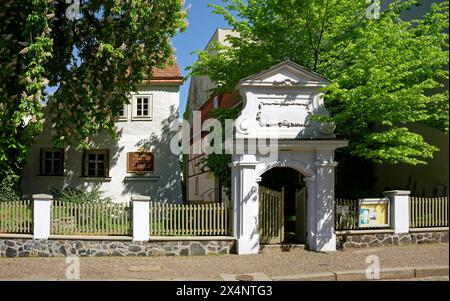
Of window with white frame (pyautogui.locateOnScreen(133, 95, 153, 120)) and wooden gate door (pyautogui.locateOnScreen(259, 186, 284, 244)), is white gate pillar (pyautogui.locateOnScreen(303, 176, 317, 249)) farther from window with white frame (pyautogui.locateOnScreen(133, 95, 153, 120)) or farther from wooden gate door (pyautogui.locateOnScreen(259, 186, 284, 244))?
window with white frame (pyautogui.locateOnScreen(133, 95, 153, 120))

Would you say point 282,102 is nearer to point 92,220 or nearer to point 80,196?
point 92,220

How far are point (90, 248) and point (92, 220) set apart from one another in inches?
31.5

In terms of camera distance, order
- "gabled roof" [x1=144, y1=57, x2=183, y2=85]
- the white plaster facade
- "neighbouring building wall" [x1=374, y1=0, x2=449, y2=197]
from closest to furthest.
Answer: "neighbouring building wall" [x1=374, y1=0, x2=449, y2=197] → the white plaster facade → "gabled roof" [x1=144, y1=57, x2=183, y2=85]

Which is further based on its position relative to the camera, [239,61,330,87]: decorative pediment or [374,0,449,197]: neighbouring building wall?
[374,0,449,197]: neighbouring building wall

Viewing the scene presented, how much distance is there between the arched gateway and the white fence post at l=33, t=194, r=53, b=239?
514 cm

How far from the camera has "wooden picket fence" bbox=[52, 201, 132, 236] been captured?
13.6 metres

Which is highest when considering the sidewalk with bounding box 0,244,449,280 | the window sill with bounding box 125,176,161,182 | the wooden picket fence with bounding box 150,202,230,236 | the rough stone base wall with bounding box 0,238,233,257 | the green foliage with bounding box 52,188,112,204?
the window sill with bounding box 125,176,161,182

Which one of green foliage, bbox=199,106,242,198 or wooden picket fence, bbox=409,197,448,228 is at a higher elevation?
green foliage, bbox=199,106,242,198

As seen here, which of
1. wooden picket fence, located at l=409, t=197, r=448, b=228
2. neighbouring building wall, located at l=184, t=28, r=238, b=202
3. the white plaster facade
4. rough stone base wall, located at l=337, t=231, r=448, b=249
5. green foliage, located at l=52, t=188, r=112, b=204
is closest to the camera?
rough stone base wall, located at l=337, t=231, r=448, b=249

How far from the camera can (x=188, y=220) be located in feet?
45.2

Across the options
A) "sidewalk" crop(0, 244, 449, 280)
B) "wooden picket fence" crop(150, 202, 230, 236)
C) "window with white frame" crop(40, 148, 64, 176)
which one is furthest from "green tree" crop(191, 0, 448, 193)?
"window with white frame" crop(40, 148, 64, 176)

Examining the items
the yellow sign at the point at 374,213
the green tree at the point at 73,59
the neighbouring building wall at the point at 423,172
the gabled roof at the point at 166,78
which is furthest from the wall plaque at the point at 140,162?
the neighbouring building wall at the point at 423,172

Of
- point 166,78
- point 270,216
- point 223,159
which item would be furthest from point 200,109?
point 270,216

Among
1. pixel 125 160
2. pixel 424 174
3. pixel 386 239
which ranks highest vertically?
pixel 125 160
